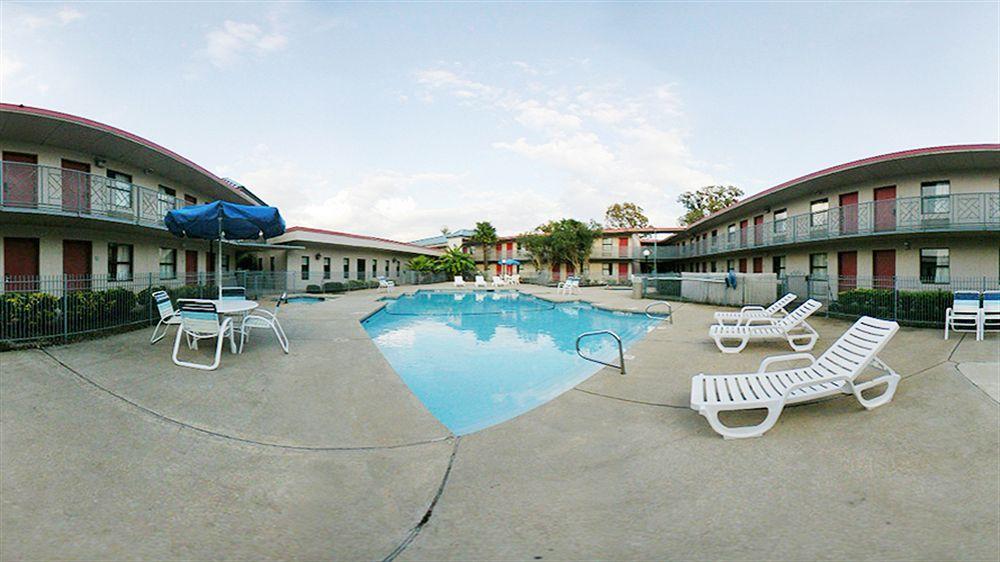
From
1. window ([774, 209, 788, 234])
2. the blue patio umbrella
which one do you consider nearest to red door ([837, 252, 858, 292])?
window ([774, 209, 788, 234])

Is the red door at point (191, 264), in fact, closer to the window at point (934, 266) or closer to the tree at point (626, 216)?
the window at point (934, 266)

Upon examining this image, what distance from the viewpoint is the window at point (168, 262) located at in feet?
60.3

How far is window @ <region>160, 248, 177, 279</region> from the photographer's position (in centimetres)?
1838

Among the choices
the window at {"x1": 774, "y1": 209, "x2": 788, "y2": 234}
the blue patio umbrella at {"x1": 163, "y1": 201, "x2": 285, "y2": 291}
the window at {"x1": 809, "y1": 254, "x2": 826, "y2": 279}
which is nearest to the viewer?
the blue patio umbrella at {"x1": 163, "y1": 201, "x2": 285, "y2": 291}

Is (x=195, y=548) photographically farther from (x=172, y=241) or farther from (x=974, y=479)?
(x=172, y=241)

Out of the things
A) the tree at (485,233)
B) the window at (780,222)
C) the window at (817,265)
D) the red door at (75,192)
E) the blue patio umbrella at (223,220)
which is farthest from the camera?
the tree at (485,233)

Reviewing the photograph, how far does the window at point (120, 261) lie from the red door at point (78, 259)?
2.70ft

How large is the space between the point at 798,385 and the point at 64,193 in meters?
18.2

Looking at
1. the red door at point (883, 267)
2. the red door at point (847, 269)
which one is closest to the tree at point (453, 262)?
the red door at point (847, 269)

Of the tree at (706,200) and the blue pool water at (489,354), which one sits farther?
the tree at (706,200)

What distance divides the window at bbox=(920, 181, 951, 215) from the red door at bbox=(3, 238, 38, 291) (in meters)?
30.3

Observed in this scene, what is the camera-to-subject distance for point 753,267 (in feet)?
87.2

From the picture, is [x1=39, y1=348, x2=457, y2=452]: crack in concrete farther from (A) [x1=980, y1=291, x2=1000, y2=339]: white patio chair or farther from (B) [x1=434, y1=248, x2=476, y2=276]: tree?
(B) [x1=434, y1=248, x2=476, y2=276]: tree

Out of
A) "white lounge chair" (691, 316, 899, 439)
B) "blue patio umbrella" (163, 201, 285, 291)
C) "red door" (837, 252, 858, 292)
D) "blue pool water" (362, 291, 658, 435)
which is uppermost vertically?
"blue patio umbrella" (163, 201, 285, 291)
